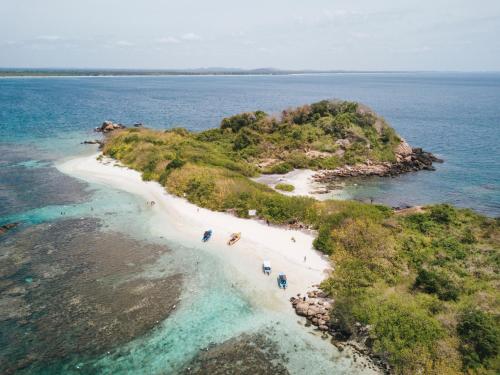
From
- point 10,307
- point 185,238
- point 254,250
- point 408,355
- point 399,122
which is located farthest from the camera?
point 399,122

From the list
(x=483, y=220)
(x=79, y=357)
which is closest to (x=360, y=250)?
(x=483, y=220)

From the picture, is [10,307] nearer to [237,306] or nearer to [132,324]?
[132,324]

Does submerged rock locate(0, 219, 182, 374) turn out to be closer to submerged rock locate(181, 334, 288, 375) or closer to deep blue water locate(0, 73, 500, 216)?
submerged rock locate(181, 334, 288, 375)

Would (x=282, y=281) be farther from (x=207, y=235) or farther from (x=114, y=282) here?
(x=114, y=282)

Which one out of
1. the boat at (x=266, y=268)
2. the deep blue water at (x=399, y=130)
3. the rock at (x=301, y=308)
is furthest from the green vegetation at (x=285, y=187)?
the rock at (x=301, y=308)

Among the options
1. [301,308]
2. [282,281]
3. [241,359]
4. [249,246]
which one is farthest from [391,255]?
[241,359]

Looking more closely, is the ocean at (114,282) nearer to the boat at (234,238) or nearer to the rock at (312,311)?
A: the rock at (312,311)
